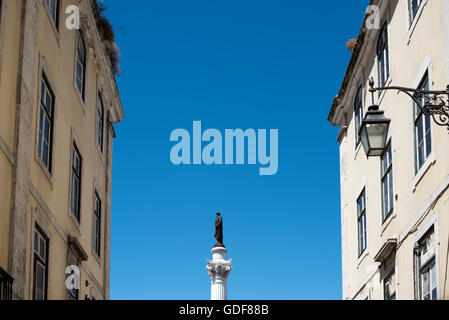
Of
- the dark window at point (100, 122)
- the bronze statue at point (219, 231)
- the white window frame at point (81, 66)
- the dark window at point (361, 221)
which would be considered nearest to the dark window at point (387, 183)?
the dark window at point (361, 221)

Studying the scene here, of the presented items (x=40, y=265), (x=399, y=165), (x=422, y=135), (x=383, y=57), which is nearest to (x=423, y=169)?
(x=422, y=135)

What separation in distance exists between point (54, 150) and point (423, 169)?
6.62 metres

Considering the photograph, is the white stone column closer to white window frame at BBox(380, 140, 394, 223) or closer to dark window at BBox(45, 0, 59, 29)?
white window frame at BBox(380, 140, 394, 223)

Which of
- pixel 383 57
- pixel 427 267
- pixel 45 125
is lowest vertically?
pixel 427 267

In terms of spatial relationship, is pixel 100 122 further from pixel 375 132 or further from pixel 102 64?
pixel 375 132

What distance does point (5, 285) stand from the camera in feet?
38.8

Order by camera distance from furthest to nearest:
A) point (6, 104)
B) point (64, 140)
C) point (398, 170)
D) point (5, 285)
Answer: point (64, 140) → point (398, 170) → point (6, 104) → point (5, 285)

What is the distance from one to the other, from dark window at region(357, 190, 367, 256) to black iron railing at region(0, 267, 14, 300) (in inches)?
426

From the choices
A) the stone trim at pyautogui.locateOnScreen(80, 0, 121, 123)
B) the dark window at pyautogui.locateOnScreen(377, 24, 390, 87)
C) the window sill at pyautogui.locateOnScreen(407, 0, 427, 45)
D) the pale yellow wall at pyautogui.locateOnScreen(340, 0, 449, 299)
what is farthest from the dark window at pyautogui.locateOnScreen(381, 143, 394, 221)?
the stone trim at pyautogui.locateOnScreen(80, 0, 121, 123)

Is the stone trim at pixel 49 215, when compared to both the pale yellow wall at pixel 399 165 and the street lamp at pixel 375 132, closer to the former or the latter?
the street lamp at pixel 375 132

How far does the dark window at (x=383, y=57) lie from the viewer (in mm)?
18375
